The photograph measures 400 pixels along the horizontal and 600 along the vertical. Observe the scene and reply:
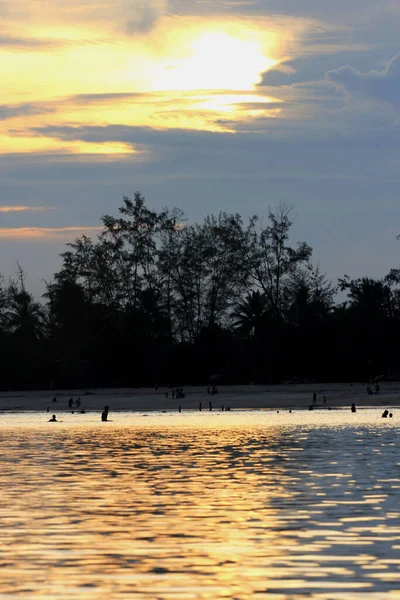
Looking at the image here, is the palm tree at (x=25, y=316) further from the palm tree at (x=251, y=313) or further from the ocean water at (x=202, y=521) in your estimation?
the ocean water at (x=202, y=521)

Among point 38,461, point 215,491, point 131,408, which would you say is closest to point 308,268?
point 131,408

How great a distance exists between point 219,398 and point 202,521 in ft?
245

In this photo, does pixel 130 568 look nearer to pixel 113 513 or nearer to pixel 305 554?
pixel 305 554

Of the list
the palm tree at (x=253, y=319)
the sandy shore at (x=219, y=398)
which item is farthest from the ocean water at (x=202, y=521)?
the palm tree at (x=253, y=319)

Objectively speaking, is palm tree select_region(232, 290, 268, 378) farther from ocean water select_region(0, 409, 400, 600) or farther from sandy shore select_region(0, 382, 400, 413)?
ocean water select_region(0, 409, 400, 600)

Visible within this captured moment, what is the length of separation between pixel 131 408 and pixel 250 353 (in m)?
26.8

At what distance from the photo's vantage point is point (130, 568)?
15.7 metres

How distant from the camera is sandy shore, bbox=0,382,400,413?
88875 mm

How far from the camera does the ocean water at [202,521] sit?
14.4 meters

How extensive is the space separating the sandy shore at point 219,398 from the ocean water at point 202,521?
4439cm

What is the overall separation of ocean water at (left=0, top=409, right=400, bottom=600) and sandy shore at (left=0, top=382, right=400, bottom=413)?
44391mm

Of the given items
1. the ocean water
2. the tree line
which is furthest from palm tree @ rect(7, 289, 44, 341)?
the ocean water

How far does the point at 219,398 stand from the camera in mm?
95312

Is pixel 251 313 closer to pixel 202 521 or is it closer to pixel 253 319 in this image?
pixel 253 319
